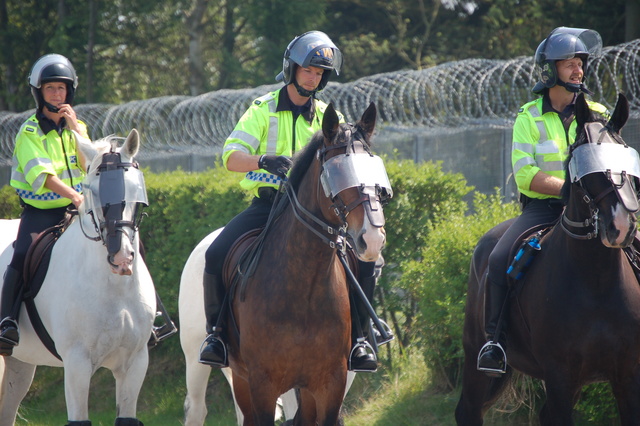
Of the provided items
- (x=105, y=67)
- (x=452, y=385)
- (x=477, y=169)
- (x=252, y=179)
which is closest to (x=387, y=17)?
(x=105, y=67)

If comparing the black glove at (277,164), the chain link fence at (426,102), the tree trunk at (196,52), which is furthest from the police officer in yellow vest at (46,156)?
the tree trunk at (196,52)

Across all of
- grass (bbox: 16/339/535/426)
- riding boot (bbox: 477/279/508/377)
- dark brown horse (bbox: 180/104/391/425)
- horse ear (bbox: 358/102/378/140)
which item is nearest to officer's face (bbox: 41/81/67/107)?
dark brown horse (bbox: 180/104/391/425)

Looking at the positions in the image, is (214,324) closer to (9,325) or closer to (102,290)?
(102,290)

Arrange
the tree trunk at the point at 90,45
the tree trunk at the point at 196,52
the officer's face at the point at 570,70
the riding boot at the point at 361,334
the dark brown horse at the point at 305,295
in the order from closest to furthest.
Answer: the dark brown horse at the point at 305,295 < the riding boot at the point at 361,334 < the officer's face at the point at 570,70 < the tree trunk at the point at 196,52 < the tree trunk at the point at 90,45

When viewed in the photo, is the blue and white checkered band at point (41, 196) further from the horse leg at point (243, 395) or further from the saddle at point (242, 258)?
the horse leg at point (243, 395)

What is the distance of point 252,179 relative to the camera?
6.18 m

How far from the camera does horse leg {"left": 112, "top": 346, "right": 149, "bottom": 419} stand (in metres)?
6.36

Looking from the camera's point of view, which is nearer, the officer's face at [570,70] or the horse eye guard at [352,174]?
the horse eye guard at [352,174]

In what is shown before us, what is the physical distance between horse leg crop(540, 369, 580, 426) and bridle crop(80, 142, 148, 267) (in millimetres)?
2992

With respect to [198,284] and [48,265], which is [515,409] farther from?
[48,265]

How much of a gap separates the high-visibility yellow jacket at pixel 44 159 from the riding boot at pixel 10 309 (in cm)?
69

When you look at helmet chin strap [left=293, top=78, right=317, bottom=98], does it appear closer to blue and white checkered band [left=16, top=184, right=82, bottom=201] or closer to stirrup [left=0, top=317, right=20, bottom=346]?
blue and white checkered band [left=16, top=184, right=82, bottom=201]

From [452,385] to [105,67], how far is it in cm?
2354

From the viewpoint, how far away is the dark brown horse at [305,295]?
16.4 ft
